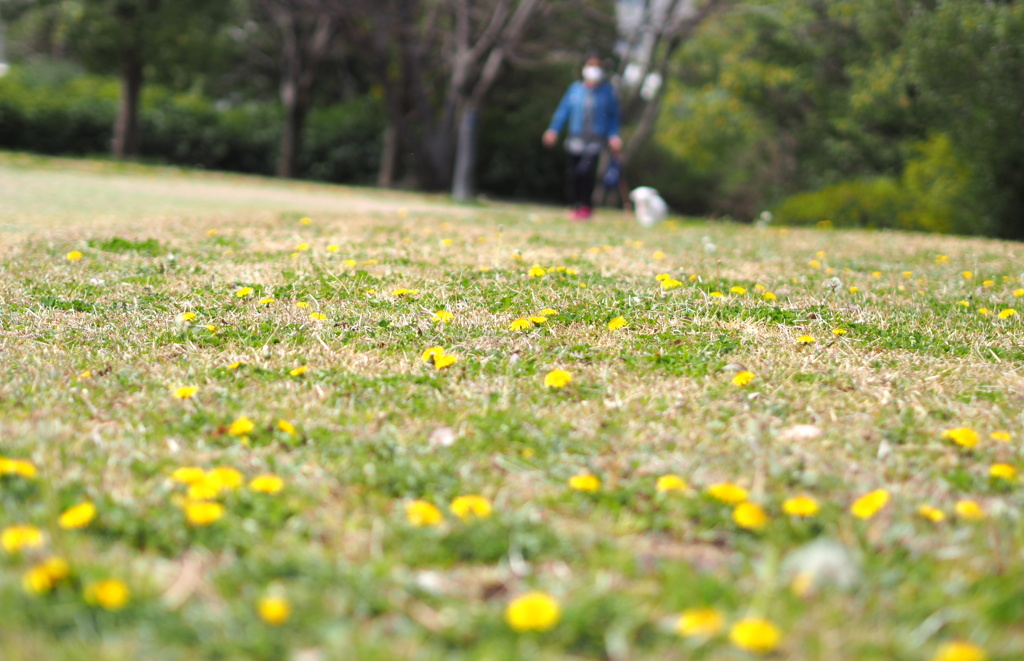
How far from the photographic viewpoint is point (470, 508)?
78.2 inches

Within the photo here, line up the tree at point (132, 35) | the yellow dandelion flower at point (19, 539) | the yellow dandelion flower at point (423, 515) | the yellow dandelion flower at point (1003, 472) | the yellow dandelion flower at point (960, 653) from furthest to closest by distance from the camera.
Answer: the tree at point (132, 35), the yellow dandelion flower at point (1003, 472), the yellow dandelion flower at point (423, 515), the yellow dandelion flower at point (19, 539), the yellow dandelion flower at point (960, 653)

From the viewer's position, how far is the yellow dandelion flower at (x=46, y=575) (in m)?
1.56

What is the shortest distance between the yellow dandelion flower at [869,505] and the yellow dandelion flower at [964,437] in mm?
526

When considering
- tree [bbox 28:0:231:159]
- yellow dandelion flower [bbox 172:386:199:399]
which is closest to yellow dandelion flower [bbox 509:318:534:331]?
yellow dandelion flower [bbox 172:386:199:399]

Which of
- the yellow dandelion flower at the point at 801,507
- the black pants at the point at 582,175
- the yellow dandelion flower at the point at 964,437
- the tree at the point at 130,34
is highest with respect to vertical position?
the tree at the point at 130,34

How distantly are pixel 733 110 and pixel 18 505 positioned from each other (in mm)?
20041

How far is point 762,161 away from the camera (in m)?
23.2

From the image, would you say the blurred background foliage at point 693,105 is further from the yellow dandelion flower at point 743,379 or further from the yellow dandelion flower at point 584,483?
the yellow dandelion flower at point 584,483

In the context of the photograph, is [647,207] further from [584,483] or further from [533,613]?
[533,613]

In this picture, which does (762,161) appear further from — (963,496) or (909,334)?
(963,496)

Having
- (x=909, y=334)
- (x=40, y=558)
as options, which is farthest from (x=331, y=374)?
(x=909, y=334)

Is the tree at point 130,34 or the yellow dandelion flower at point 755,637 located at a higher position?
the tree at point 130,34

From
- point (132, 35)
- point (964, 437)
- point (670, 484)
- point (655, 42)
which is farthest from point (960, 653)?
point (132, 35)

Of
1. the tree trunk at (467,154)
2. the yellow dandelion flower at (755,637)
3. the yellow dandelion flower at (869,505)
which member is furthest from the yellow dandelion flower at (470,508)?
the tree trunk at (467,154)
